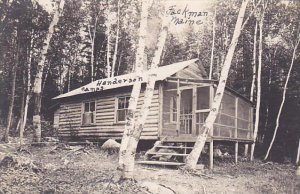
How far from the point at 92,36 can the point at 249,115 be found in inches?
753

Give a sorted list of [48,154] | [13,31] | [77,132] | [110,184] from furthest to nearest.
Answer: [77,132], [13,31], [48,154], [110,184]

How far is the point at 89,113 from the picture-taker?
21.1m

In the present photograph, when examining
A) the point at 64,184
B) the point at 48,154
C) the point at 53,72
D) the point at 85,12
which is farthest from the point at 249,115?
the point at 53,72

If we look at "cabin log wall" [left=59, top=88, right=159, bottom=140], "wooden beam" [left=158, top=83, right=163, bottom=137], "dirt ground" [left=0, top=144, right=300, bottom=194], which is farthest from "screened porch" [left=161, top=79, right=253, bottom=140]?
"dirt ground" [left=0, top=144, right=300, bottom=194]

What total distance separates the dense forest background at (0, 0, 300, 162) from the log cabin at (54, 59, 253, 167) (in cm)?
368

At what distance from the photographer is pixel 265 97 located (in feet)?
92.9

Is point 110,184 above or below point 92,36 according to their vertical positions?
below

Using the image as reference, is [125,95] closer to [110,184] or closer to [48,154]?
[48,154]

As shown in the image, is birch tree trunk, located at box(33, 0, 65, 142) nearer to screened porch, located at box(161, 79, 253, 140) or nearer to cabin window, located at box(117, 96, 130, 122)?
cabin window, located at box(117, 96, 130, 122)

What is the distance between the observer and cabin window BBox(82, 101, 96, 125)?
69.1ft

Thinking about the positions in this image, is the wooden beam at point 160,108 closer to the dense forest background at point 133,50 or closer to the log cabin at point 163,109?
the log cabin at point 163,109

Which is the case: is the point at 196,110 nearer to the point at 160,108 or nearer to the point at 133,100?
the point at 160,108

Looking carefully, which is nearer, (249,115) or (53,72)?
(249,115)

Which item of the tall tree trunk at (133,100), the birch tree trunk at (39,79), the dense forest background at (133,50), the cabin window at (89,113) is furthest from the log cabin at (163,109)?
the tall tree trunk at (133,100)
